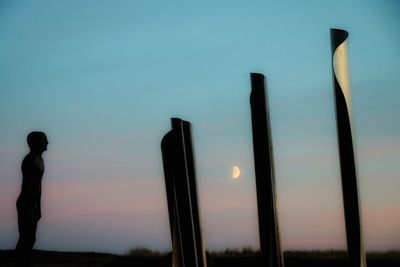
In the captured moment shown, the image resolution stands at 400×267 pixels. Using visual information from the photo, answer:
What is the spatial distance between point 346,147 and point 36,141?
3806 mm

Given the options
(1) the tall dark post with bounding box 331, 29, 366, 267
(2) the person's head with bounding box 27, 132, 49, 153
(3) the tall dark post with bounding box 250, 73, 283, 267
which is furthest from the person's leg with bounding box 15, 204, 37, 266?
(1) the tall dark post with bounding box 331, 29, 366, 267

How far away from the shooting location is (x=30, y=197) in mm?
7051

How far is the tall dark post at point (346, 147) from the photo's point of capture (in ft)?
18.6

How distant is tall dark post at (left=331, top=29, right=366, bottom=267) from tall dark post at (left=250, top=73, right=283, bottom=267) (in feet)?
2.74

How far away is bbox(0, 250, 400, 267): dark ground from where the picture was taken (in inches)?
424

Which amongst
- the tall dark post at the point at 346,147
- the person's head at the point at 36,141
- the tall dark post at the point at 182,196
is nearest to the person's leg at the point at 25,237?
the person's head at the point at 36,141

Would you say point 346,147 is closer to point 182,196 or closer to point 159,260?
point 182,196

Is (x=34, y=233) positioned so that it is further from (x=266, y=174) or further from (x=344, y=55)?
(x=344, y=55)

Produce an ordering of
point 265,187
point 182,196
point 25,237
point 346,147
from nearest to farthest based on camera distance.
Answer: point 346,147
point 265,187
point 182,196
point 25,237

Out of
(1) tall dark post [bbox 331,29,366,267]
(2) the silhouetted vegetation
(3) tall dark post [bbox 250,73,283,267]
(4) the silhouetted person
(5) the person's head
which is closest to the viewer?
(1) tall dark post [bbox 331,29,366,267]

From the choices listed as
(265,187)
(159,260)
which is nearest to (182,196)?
(265,187)

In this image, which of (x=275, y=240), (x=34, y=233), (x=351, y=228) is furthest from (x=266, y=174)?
(x=34, y=233)

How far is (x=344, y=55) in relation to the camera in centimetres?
588

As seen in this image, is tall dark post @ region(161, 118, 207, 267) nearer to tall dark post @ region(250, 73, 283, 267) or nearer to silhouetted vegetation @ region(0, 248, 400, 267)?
tall dark post @ region(250, 73, 283, 267)
